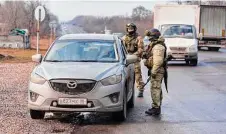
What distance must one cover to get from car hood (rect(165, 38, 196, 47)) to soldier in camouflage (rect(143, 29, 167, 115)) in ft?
45.8

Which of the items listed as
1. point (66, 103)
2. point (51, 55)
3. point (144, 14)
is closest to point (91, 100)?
point (66, 103)

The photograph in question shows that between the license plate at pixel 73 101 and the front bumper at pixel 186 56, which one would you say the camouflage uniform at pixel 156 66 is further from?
the front bumper at pixel 186 56

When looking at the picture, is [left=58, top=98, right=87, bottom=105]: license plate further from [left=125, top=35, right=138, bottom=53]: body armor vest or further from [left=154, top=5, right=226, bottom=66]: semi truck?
→ [left=154, top=5, right=226, bottom=66]: semi truck

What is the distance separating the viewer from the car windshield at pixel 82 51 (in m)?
10.3

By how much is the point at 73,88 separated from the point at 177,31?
55.5 feet

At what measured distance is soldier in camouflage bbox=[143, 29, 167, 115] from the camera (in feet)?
34.0

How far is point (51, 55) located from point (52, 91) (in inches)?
61.4

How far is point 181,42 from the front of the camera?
80.9 ft

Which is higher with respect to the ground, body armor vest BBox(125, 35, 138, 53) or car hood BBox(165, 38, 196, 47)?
body armor vest BBox(125, 35, 138, 53)

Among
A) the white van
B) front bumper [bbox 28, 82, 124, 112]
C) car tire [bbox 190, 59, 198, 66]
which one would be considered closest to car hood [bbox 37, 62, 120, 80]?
front bumper [bbox 28, 82, 124, 112]

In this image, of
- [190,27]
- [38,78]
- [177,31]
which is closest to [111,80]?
[38,78]

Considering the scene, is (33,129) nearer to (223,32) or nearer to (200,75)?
(200,75)

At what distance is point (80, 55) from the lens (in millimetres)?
10430

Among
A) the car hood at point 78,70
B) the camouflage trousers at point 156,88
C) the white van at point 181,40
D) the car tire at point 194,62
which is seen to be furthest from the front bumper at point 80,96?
the car tire at point 194,62
